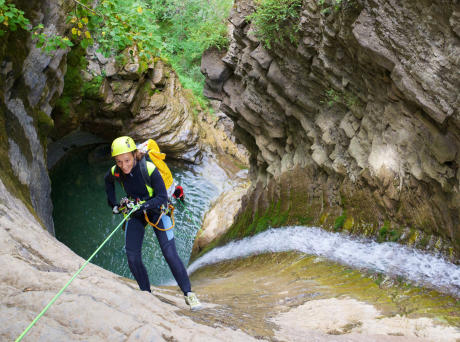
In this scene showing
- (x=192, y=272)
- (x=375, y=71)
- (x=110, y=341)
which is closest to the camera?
(x=110, y=341)

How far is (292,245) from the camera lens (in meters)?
7.48

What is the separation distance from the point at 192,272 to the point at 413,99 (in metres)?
7.26

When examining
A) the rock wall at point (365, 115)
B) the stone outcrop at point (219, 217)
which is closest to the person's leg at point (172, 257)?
the rock wall at point (365, 115)

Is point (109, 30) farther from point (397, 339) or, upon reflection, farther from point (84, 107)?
point (84, 107)

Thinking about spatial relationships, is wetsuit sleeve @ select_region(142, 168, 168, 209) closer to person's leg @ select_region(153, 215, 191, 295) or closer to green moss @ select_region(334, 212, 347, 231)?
person's leg @ select_region(153, 215, 191, 295)

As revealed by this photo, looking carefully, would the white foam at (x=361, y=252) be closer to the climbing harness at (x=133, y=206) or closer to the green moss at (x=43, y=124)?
the climbing harness at (x=133, y=206)

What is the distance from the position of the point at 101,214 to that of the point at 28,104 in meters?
6.84

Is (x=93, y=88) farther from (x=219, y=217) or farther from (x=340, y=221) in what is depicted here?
(x=340, y=221)

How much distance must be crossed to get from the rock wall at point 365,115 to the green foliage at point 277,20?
0.69 feet

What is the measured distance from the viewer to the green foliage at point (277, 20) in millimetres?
7457

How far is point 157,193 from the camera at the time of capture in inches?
157

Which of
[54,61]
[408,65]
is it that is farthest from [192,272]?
[408,65]

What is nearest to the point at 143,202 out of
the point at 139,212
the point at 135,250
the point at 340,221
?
the point at 139,212

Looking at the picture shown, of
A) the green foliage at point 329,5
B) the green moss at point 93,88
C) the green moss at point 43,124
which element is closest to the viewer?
the green foliage at point 329,5
